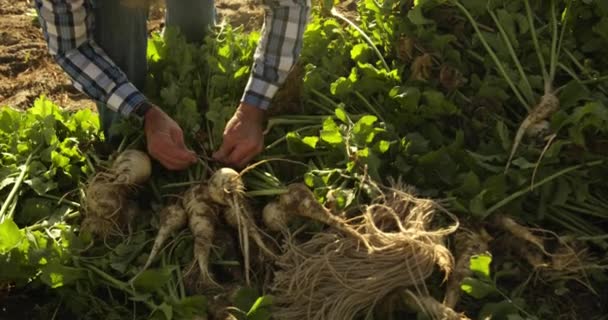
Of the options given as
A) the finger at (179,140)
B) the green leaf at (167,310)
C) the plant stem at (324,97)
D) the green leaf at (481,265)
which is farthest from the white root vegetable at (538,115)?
the green leaf at (167,310)

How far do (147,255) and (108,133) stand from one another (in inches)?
21.7

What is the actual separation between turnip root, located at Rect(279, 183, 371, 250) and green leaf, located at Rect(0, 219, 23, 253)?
0.71m

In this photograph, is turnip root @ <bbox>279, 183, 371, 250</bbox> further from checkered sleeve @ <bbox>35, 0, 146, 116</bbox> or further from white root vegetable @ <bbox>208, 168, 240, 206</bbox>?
checkered sleeve @ <bbox>35, 0, 146, 116</bbox>

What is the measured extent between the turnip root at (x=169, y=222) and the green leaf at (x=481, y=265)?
32.3 inches

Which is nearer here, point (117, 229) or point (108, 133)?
point (117, 229)

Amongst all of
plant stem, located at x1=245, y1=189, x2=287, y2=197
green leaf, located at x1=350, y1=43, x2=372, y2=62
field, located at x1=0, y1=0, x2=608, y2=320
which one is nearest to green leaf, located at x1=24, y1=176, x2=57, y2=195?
field, located at x1=0, y1=0, x2=608, y2=320

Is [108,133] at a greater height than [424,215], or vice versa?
[424,215]

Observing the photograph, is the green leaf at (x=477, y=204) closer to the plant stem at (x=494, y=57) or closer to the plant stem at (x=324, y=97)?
the plant stem at (x=494, y=57)

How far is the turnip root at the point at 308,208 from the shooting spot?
1.96 meters

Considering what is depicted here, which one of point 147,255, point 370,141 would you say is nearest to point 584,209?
point 370,141

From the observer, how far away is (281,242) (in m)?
2.08

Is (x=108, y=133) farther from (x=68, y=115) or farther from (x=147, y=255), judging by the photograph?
(x=147, y=255)

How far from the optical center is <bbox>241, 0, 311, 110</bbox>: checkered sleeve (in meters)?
2.23

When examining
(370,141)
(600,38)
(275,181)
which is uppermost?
(600,38)
